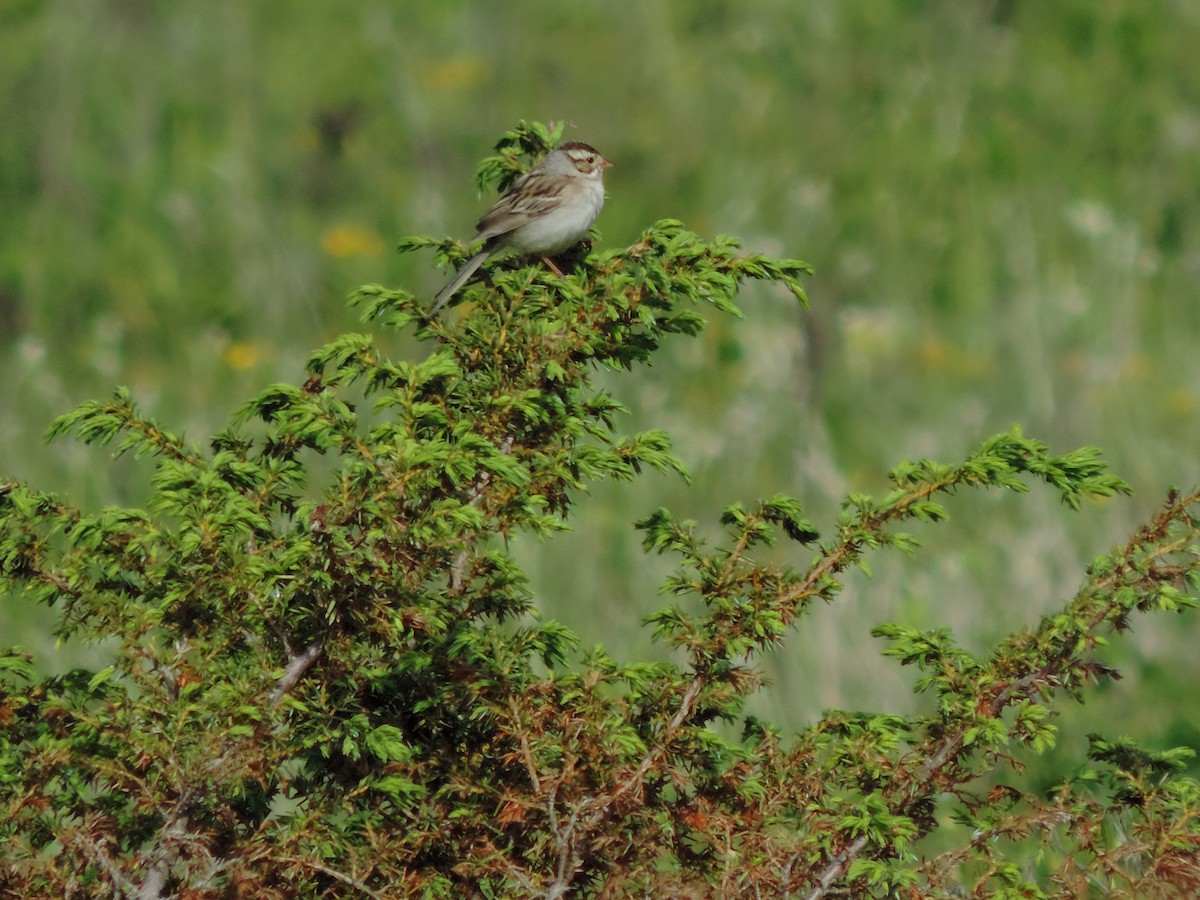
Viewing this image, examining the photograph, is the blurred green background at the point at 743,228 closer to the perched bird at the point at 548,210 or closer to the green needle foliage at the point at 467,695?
the perched bird at the point at 548,210

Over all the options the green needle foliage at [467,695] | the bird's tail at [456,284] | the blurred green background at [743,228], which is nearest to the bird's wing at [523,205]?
the bird's tail at [456,284]

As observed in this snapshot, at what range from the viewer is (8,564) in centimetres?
294

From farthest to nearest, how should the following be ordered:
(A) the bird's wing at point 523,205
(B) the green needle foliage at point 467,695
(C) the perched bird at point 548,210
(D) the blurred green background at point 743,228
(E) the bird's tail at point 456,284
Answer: (D) the blurred green background at point 743,228 < (A) the bird's wing at point 523,205 < (C) the perched bird at point 548,210 < (E) the bird's tail at point 456,284 < (B) the green needle foliage at point 467,695

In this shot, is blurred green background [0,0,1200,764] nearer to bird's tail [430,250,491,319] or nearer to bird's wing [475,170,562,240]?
bird's wing [475,170,562,240]

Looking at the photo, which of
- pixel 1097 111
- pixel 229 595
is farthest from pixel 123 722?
pixel 1097 111

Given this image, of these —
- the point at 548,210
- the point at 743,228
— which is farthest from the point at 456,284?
the point at 743,228

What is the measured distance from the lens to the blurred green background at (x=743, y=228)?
6578mm

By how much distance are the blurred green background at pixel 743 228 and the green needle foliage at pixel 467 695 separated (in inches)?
104

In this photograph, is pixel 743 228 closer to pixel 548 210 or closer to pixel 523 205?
pixel 523 205

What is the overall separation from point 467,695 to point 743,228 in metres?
6.34

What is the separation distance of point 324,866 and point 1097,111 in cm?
881

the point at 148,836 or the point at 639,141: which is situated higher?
the point at 639,141

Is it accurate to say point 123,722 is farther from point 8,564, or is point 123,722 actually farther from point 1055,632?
point 1055,632

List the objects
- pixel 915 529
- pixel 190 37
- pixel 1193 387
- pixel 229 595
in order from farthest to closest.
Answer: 1. pixel 190 37
2. pixel 1193 387
3. pixel 915 529
4. pixel 229 595
